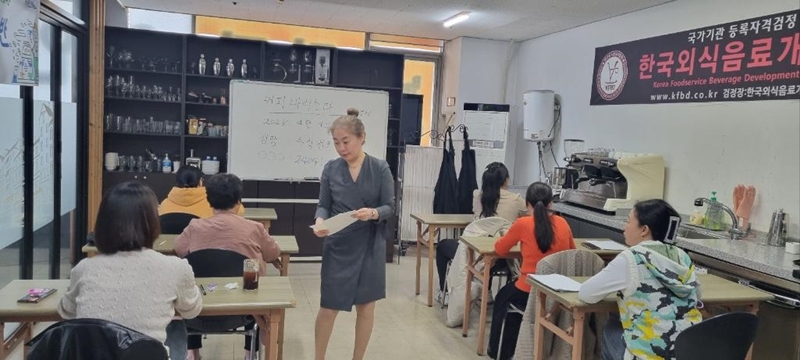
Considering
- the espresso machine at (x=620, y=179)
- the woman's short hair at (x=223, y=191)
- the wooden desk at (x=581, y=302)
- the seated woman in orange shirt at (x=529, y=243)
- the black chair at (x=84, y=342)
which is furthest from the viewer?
the espresso machine at (x=620, y=179)

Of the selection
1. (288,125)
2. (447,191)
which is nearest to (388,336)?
(447,191)

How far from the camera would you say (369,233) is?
271 centimetres

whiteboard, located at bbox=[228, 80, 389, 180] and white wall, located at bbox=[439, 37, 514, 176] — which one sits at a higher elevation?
white wall, located at bbox=[439, 37, 514, 176]

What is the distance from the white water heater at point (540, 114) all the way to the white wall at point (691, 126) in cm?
14

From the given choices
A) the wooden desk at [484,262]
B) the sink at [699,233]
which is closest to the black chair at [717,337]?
the wooden desk at [484,262]

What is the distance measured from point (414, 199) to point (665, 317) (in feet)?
14.3

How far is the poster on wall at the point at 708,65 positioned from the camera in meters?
3.45

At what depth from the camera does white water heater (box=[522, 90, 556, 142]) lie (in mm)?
5746

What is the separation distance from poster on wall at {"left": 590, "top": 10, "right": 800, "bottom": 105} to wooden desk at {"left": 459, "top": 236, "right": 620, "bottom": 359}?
4.83 ft

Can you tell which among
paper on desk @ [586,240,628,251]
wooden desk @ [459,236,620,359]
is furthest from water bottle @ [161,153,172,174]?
paper on desk @ [586,240,628,251]

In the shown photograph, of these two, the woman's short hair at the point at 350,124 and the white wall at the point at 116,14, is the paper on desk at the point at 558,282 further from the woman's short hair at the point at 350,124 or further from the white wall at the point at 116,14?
the white wall at the point at 116,14

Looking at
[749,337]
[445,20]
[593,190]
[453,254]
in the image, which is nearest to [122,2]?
[445,20]

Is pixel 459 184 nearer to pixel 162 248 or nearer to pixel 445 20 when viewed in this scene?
pixel 445 20

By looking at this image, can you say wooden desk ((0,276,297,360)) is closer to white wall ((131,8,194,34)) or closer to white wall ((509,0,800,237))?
white wall ((509,0,800,237))
